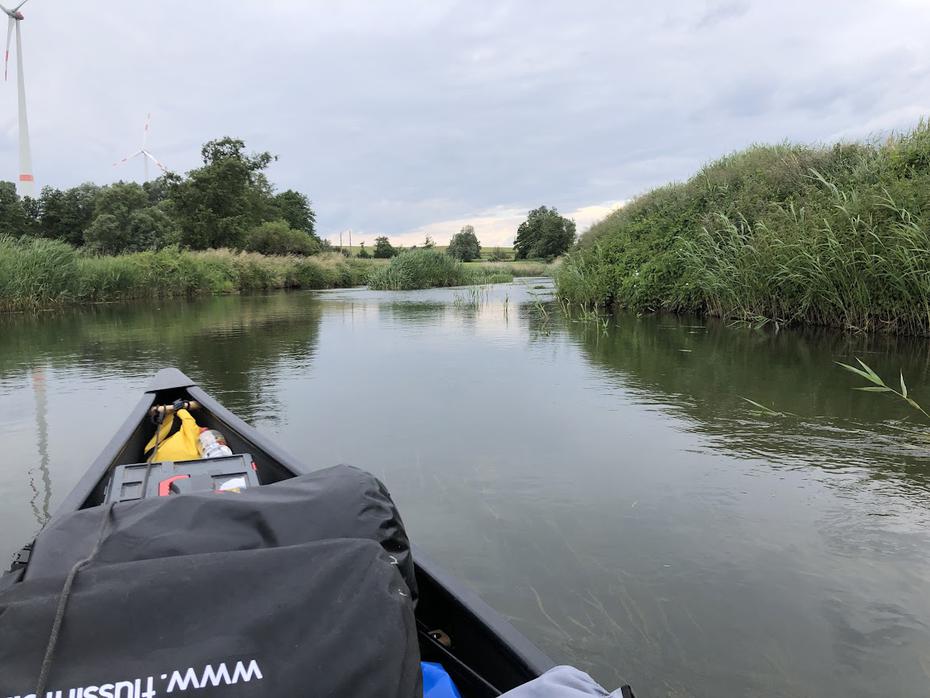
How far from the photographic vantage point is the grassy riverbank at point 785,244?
24.7 ft

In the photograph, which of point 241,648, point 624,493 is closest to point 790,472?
point 624,493

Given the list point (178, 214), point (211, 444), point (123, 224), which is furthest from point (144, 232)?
point (211, 444)

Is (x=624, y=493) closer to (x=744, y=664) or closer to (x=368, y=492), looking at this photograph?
(x=744, y=664)

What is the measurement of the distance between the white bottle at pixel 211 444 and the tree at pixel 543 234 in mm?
48669

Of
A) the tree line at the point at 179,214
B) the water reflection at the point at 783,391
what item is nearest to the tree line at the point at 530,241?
the tree line at the point at 179,214

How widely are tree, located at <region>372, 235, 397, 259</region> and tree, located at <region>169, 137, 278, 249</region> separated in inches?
878

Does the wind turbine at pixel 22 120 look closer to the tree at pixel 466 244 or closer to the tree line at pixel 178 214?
the tree line at pixel 178 214

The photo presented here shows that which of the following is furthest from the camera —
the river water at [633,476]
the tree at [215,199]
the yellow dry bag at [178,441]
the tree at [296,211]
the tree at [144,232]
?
the tree at [296,211]

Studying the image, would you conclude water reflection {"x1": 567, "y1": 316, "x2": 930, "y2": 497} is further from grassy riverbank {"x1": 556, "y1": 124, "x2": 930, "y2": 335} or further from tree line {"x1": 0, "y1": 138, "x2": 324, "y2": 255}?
tree line {"x1": 0, "y1": 138, "x2": 324, "y2": 255}

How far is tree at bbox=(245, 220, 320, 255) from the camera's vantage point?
33938 mm

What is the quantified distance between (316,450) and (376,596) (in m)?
2.97

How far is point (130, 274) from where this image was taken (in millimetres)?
18203

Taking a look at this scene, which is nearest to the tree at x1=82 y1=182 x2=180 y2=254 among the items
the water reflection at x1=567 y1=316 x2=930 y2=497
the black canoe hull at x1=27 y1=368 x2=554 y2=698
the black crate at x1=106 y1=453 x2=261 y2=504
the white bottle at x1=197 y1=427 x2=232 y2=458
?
the water reflection at x1=567 y1=316 x2=930 y2=497

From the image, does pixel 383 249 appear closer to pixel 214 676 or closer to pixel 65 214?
pixel 65 214
